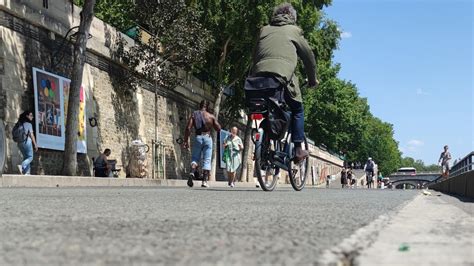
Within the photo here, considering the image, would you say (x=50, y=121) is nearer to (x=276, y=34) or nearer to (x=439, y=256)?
(x=276, y=34)

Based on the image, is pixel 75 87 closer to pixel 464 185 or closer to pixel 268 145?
pixel 268 145

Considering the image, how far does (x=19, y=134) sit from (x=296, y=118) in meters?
7.33

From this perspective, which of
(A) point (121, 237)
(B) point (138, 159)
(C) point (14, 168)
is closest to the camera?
(A) point (121, 237)

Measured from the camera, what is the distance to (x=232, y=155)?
14164 millimetres

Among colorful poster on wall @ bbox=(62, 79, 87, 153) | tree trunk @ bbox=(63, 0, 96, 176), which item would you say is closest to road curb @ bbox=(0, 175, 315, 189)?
tree trunk @ bbox=(63, 0, 96, 176)

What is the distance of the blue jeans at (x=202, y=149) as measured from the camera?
11.0 meters

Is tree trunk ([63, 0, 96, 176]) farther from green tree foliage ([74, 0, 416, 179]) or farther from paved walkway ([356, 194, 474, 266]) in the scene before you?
paved walkway ([356, 194, 474, 266])

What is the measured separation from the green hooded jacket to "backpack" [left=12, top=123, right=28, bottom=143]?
6.91 m

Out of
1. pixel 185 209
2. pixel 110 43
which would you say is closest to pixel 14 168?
pixel 110 43

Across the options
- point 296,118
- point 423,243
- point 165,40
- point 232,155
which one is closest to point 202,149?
point 232,155

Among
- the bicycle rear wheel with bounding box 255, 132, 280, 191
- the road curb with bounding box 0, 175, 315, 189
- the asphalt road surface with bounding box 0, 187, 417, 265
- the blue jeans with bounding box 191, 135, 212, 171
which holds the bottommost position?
the asphalt road surface with bounding box 0, 187, 417, 265

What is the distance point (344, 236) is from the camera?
269cm

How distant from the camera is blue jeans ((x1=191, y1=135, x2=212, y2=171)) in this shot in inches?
432

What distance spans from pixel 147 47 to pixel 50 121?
6.15 m
